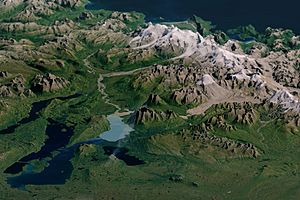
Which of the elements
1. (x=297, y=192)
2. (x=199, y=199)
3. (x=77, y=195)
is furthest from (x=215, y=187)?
(x=77, y=195)

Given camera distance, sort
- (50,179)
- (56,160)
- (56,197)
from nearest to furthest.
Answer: (56,197), (50,179), (56,160)

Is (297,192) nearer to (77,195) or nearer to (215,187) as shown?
(215,187)

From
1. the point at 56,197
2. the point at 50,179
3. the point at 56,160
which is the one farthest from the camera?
the point at 56,160

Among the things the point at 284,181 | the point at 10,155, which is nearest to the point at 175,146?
the point at 284,181

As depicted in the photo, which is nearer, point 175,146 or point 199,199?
point 199,199

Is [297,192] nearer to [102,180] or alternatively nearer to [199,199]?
[199,199]

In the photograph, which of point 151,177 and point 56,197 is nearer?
point 56,197

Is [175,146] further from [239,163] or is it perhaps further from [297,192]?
[297,192]
